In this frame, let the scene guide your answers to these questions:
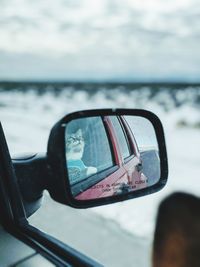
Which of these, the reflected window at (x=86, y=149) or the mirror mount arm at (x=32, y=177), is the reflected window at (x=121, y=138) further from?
the mirror mount arm at (x=32, y=177)

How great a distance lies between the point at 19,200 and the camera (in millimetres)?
1518

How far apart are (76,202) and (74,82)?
54971 millimetres

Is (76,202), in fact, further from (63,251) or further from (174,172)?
(174,172)

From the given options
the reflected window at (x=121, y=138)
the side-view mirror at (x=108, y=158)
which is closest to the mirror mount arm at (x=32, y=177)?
the side-view mirror at (x=108, y=158)

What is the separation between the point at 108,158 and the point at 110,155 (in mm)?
27

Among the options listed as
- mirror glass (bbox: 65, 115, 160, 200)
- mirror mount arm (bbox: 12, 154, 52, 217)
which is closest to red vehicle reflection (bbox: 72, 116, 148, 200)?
mirror glass (bbox: 65, 115, 160, 200)

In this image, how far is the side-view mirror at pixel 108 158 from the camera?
1.27 meters

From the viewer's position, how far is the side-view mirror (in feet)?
4.17

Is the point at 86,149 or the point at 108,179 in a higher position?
the point at 86,149

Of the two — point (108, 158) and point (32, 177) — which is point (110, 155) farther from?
point (32, 177)

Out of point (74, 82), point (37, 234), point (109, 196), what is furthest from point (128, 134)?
point (74, 82)

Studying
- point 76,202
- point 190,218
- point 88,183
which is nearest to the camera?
point 190,218

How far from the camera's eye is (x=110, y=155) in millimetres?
1550

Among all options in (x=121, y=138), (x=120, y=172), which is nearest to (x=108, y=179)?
(x=120, y=172)
